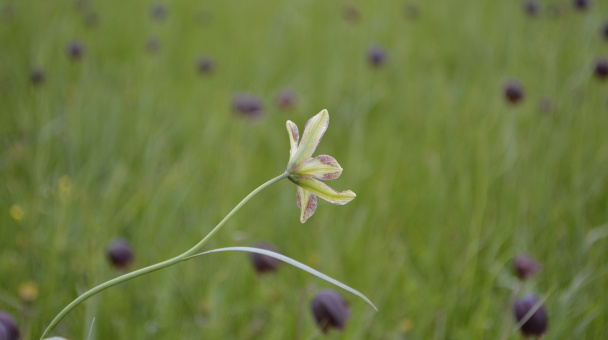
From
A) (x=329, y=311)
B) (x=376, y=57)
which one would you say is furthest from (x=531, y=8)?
(x=329, y=311)

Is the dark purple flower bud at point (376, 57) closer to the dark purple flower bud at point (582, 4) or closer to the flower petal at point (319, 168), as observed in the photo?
the dark purple flower bud at point (582, 4)

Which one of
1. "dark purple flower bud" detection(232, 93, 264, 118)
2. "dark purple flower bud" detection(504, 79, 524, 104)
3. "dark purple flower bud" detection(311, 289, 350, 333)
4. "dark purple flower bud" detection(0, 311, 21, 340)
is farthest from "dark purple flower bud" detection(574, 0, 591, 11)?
"dark purple flower bud" detection(0, 311, 21, 340)

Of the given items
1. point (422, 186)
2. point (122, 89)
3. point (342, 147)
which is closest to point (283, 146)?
point (342, 147)

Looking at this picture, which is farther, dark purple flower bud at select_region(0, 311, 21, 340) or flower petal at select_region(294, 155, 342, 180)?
dark purple flower bud at select_region(0, 311, 21, 340)

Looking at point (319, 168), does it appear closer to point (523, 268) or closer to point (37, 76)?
point (523, 268)

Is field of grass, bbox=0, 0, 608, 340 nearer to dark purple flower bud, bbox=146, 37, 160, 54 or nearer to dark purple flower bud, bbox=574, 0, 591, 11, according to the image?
dark purple flower bud, bbox=146, 37, 160, 54

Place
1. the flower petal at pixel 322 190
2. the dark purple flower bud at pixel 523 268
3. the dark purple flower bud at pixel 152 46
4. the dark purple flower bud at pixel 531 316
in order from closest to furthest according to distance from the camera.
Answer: the flower petal at pixel 322 190 < the dark purple flower bud at pixel 531 316 < the dark purple flower bud at pixel 523 268 < the dark purple flower bud at pixel 152 46

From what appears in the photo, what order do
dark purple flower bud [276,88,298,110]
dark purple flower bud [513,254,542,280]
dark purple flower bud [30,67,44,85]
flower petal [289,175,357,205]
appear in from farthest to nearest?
1. dark purple flower bud [276,88,298,110]
2. dark purple flower bud [30,67,44,85]
3. dark purple flower bud [513,254,542,280]
4. flower petal [289,175,357,205]

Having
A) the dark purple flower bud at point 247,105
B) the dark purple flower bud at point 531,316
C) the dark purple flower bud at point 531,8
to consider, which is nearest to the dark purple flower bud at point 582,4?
the dark purple flower bud at point 531,8
